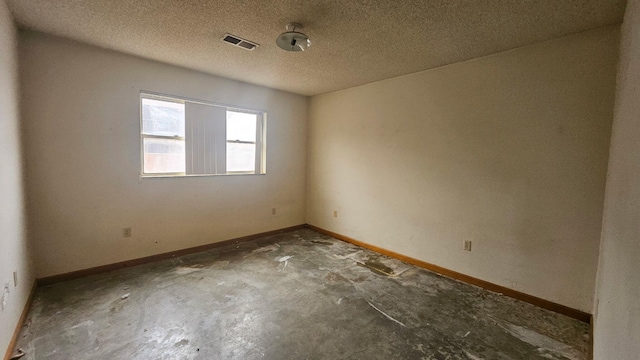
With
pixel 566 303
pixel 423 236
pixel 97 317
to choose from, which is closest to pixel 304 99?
pixel 423 236

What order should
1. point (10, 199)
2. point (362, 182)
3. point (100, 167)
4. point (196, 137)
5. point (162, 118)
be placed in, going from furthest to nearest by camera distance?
1. point (362, 182)
2. point (196, 137)
3. point (162, 118)
4. point (100, 167)
5. point (10, 199)

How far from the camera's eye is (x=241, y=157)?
13.7 ft

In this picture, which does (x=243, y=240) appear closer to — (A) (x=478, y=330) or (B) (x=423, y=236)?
(B) (x=423, y=236)

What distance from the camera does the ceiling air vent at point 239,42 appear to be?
2455 mm

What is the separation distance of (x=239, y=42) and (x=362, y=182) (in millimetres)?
2509

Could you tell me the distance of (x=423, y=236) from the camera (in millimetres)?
3354

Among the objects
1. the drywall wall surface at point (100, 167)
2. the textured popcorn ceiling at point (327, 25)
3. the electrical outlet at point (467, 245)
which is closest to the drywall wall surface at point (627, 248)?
the textured popcorn ceiling at point (327, 25)

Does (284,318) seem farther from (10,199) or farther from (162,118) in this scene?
(162,118)

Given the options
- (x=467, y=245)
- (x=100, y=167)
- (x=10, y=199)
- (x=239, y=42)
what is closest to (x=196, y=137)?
(x=100, y=167)

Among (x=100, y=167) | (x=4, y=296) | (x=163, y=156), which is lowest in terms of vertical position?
(x=4, y=296)

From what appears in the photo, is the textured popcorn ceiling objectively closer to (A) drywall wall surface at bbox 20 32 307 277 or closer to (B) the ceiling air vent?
(B) the ceiling air vent

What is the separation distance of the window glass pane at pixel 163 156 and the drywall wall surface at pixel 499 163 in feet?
8.29

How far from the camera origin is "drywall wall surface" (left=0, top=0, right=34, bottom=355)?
1740mm

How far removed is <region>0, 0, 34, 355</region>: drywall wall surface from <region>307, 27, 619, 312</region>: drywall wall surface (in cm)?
360
